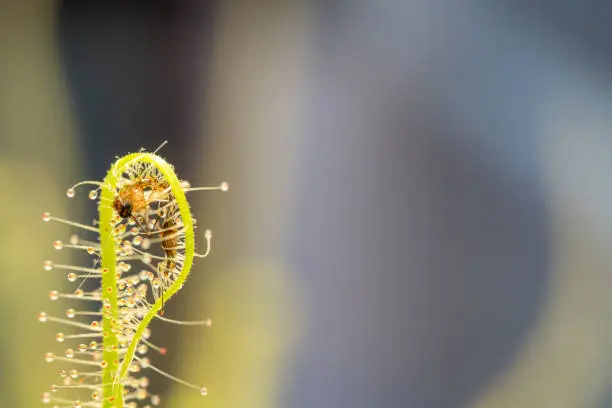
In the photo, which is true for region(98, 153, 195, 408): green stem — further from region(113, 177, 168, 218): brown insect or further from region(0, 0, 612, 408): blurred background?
region(0, 0, 612, 408): blurred background

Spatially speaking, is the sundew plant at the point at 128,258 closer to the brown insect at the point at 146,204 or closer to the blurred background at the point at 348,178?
the brown insect at the point at 146,204

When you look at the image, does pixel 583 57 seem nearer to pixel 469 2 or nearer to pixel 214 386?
pixel 469 2

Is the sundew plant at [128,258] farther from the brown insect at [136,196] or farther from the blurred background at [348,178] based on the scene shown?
the blurred background at [348,178]

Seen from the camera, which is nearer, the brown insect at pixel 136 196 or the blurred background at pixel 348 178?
the brown insect at pixel 136 196

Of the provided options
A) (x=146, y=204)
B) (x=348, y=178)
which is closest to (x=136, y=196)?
(x=146, y=204)

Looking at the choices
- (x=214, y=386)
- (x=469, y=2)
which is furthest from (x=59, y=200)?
(x=469, y=2)

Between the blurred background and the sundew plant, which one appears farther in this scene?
the blurred background

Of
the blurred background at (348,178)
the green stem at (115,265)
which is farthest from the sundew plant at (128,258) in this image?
the blurred background at (348,178)

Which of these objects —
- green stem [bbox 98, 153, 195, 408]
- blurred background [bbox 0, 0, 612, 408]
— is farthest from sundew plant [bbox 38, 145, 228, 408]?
blurred background [bbox 0, 0, 612, 408]

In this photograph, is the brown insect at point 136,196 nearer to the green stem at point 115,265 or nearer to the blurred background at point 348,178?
the green stem at point 115,265
